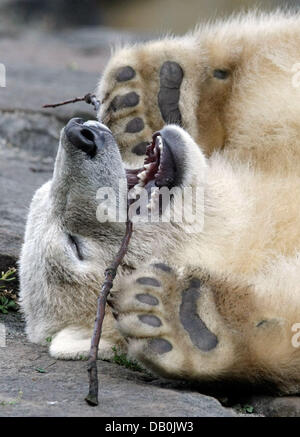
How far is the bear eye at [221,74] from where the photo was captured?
155 inches

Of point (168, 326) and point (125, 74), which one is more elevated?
point (125, 74)

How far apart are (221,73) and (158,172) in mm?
851

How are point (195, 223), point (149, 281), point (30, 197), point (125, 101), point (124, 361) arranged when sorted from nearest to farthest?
point (149, 281), point (124, 361), point (195, 223), point (125, 101), point (30, 197)

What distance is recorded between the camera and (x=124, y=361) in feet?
Result: 9.92

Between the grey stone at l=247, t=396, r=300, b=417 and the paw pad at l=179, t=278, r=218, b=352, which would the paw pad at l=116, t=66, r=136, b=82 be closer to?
the paw pad at l=179, t=278, r=218, b=352

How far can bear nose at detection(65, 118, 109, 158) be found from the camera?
123 inches

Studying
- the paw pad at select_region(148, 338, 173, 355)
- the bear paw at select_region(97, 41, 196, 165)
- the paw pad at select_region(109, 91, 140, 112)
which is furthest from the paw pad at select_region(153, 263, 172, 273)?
the paw pad at select_region(109, 91, 140, 112)

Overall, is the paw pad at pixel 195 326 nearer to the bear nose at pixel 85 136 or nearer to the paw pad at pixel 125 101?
the bear nose at pixel 85 136

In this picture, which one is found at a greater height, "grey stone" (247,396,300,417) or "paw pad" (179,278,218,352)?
"paw pad" (179,278,218,352)

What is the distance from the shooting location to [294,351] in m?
2.66

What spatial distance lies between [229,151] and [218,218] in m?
0.62

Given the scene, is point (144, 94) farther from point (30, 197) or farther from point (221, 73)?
point (30, 197)

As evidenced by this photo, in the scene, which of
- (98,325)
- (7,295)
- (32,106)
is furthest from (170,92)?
(32,106)

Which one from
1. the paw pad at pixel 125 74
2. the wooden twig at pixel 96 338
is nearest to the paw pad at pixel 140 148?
the paw pad at pixel 125 74
